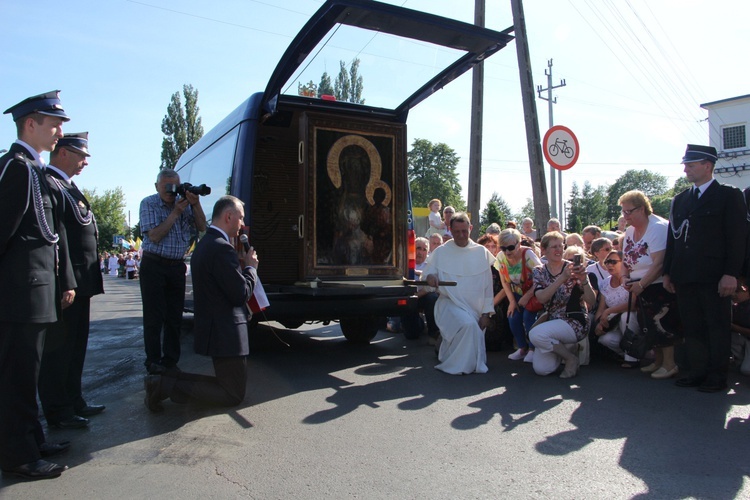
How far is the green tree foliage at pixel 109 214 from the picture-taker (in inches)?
2704

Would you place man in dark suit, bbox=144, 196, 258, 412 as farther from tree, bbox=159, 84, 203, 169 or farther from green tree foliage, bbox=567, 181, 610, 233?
green tree foliage, bbox=567, 181, 610, 233

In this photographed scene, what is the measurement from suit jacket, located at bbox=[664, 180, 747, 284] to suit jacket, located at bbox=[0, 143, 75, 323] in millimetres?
5079

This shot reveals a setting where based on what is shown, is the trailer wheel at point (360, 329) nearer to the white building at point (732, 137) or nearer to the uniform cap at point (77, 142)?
the uniform cap at point (77, 142)

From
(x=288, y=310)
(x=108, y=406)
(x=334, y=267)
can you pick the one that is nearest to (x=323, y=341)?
(x=334, y=267)

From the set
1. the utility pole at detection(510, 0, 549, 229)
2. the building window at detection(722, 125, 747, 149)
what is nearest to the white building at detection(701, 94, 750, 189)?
the building window at detection(722, 125, 747, 149)

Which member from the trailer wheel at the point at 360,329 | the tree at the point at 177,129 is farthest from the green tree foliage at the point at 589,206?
the trailer wheel at the point at 360,329

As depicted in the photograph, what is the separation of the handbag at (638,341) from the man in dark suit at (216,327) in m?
3.72

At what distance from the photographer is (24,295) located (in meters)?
3.30

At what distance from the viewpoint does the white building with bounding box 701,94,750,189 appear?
41.9 meters

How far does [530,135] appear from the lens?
11.8 metres

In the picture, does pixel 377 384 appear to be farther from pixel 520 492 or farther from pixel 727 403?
pixel 727 403

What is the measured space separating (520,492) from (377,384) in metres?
2.56

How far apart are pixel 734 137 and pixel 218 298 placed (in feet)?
161

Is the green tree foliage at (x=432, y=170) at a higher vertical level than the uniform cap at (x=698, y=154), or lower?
higher
